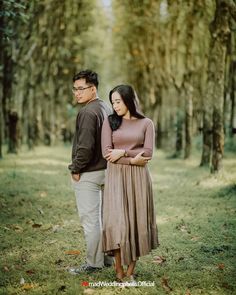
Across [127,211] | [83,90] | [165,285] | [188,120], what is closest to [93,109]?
[83,90]

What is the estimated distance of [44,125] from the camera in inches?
1409

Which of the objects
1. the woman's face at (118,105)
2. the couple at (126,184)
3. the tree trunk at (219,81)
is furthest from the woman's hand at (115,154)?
the tree trunk at (219,81)

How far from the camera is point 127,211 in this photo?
5.96m

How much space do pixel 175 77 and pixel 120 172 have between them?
68.0 feet

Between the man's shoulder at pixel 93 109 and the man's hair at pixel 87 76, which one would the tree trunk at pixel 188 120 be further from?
the man's hair at pixel 87 76

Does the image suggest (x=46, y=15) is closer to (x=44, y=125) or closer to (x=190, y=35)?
(x=190, y=35)

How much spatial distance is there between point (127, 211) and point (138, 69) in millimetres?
28306

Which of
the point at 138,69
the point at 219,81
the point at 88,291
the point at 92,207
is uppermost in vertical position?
the point at 138,69

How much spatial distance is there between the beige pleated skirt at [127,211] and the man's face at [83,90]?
103 cm

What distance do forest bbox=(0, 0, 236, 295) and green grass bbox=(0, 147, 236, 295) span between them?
0.49ft

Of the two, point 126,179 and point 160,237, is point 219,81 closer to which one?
point 160,237

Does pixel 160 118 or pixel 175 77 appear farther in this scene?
pixel 160 118

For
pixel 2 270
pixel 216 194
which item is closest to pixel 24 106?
pixel 216 194

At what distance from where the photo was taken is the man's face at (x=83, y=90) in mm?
6414
